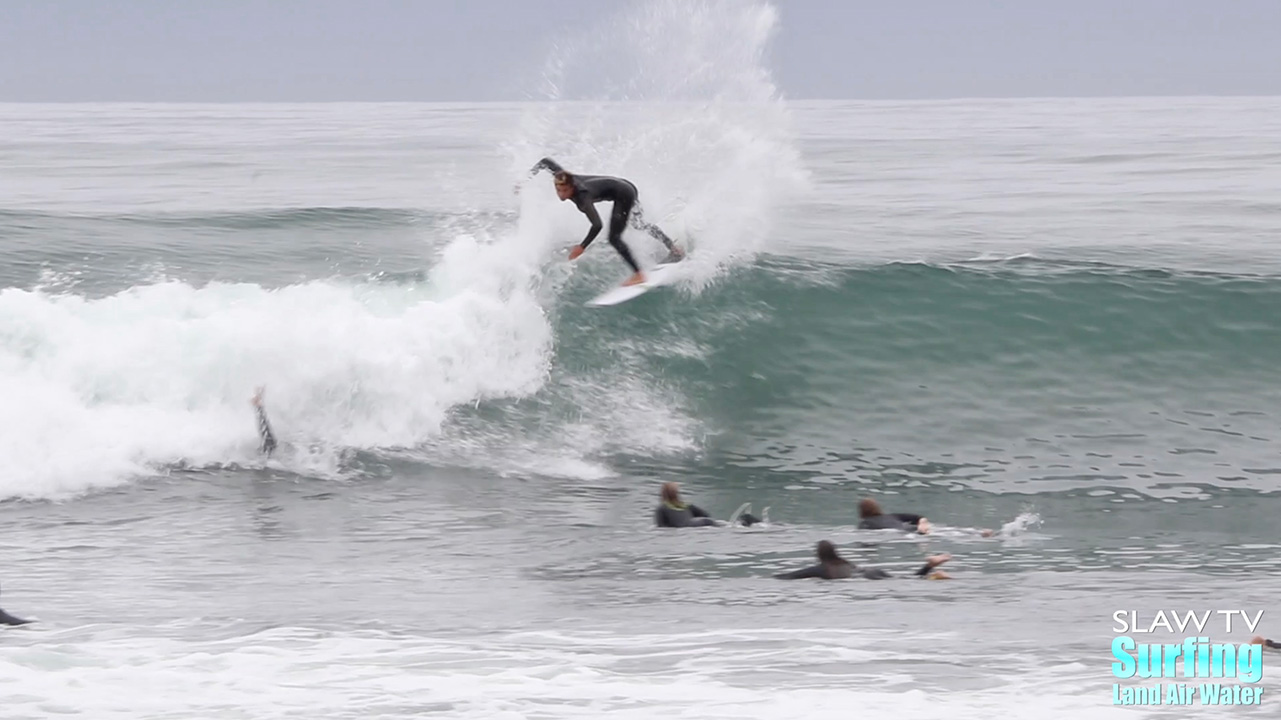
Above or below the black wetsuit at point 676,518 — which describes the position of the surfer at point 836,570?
below

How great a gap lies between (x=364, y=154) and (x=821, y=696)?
3592cm

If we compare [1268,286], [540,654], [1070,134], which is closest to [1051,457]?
[1268,286]

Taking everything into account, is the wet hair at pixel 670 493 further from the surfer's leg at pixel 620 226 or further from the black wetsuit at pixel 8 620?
the black wetsuit at pixel 8 620

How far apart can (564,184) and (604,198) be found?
71 cm

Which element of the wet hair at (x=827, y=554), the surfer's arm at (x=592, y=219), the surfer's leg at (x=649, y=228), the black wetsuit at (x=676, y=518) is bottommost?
A: the wet hair at (x=827, y=554)

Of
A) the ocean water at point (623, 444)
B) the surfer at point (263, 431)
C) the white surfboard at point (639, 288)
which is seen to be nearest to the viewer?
the ocean water at point (623, 444)

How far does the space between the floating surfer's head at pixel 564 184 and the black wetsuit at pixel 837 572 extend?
585 cm

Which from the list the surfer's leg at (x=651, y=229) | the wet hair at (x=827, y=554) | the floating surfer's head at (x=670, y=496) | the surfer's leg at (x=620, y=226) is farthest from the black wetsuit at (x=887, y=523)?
the surfer's leg at (x=651, y=229)

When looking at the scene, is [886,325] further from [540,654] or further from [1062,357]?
[540,654]

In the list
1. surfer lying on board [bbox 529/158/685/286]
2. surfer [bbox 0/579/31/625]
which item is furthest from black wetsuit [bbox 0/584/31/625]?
surfer lying on board [bbox 529/158/685/286]

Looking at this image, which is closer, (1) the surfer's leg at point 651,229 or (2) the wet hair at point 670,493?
(2) the wet hair at point 670,493

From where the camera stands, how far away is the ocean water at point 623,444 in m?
7.00

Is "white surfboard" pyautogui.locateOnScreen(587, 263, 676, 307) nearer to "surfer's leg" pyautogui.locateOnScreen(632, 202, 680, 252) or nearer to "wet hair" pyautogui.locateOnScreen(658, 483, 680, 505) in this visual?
"surfer's leg" pyautogui.locateOnScreen(632, 202, 680, 252)

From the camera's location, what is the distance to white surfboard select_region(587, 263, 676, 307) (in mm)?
15006
